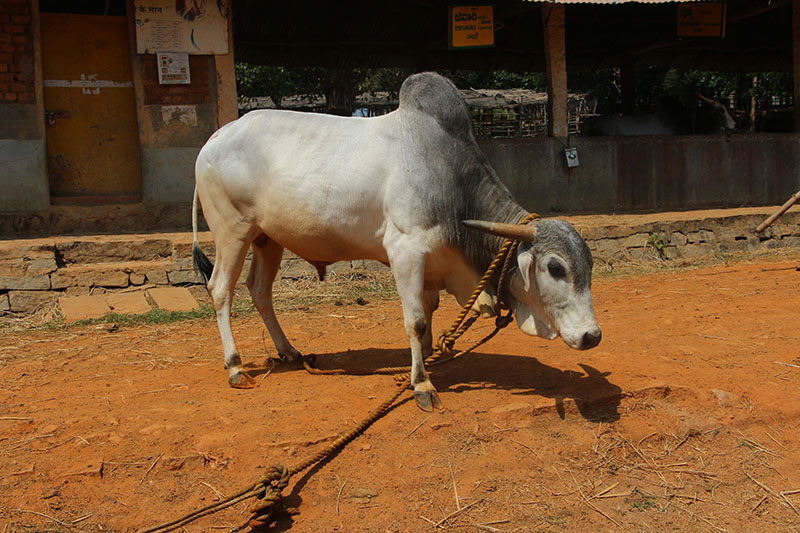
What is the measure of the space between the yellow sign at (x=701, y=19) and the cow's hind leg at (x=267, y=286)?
8989 mm

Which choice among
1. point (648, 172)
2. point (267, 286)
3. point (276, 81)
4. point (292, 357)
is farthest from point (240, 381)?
point (276, 81)

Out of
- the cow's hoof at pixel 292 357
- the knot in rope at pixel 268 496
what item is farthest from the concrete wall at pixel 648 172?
the knot in rope at pixel 268 496

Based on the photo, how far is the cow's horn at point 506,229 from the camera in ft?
12.8

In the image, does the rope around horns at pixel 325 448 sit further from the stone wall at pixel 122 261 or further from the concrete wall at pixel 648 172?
the concrete wall at pixel 648 172

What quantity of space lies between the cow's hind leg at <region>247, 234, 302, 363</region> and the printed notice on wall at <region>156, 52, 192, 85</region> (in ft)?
13.7

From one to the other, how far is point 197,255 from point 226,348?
0.86 m

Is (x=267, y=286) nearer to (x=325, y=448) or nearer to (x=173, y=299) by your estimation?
(x=325, y=448)

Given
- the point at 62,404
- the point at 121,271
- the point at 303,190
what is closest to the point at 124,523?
the point at 62,404

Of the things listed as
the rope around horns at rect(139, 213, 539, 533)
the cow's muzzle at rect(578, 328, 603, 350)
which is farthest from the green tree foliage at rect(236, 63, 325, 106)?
the cow's muzzle at rect(578, 328, 603, 350)

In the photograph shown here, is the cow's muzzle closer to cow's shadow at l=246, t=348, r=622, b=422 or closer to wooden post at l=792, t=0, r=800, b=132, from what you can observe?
cow's shadow at l=246, t=348, r=622, b=422

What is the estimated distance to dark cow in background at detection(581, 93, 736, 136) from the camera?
493 inches

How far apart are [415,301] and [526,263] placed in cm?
65

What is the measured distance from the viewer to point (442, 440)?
3.81 m

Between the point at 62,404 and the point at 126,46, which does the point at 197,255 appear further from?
the point at 126,46
